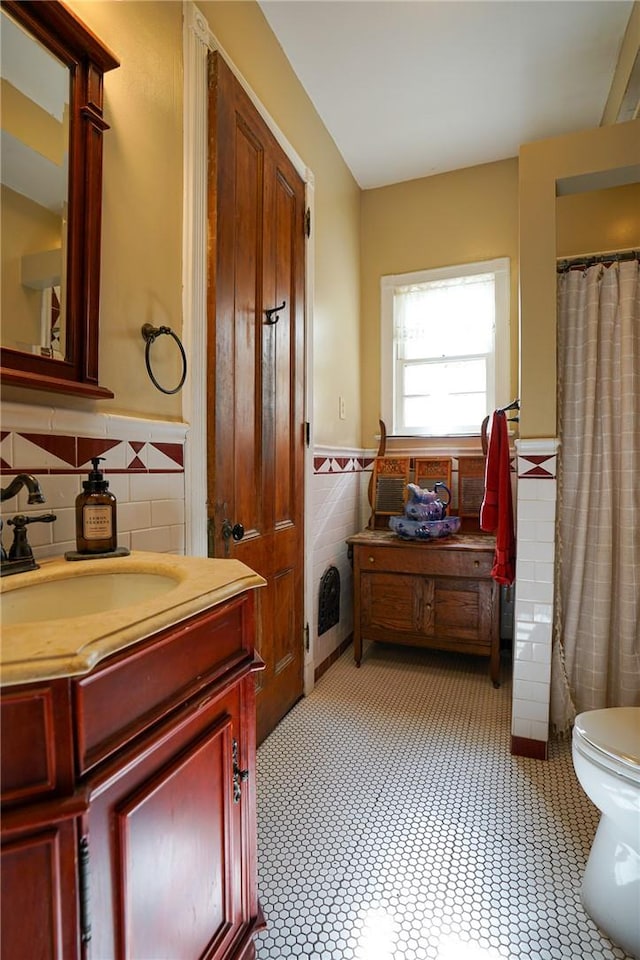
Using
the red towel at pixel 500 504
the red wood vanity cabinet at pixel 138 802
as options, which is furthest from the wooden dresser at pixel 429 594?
the red wood vanity cabinet at pixel 138 802

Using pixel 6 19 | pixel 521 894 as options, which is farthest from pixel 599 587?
pixel 6 19

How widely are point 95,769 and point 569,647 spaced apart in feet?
5.95

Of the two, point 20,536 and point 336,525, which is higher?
point 20,536

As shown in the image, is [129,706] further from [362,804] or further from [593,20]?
[593,20]

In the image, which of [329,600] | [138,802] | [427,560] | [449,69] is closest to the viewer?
[138,802]

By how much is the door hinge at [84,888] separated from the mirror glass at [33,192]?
82cm

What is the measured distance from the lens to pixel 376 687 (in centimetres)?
230

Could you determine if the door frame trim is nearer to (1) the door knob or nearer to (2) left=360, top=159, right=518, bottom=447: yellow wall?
(1) the door knob

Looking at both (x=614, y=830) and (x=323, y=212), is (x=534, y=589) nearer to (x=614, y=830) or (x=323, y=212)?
(x=614, y=830)

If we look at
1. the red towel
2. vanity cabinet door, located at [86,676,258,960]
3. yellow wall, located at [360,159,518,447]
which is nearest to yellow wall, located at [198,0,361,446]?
yellow wall, located at [360,159,518,447]

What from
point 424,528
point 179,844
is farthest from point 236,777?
point 424,528

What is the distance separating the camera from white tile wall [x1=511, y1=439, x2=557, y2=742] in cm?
173

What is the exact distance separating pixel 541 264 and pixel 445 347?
45.4 inches

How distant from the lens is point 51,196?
936 millimetres
